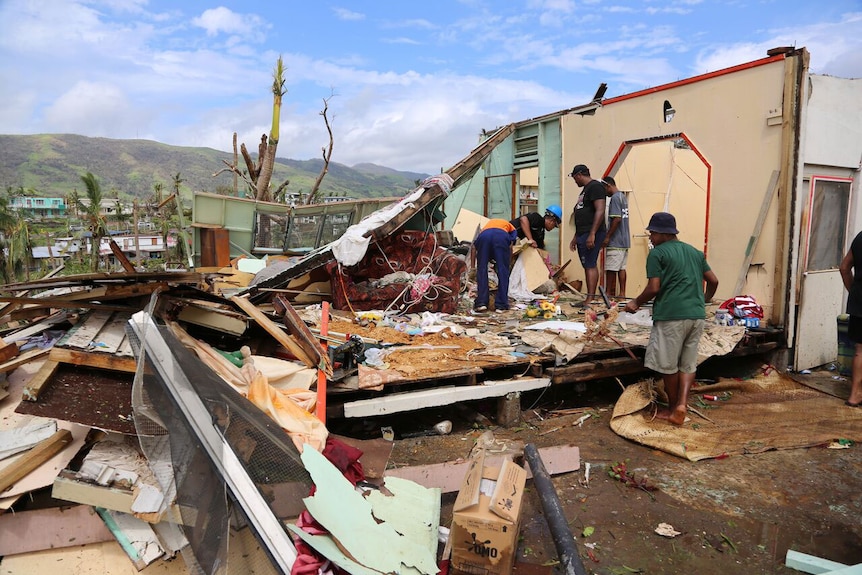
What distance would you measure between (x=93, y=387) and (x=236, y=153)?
526 inches

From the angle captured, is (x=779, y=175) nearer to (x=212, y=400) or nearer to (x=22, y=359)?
(x=212, y=400)

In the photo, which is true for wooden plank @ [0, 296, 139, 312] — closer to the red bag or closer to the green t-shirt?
the green t-shirt

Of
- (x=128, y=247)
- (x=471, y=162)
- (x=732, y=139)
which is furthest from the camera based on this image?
(x=128, y=247)

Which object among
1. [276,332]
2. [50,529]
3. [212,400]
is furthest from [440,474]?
[50,529]

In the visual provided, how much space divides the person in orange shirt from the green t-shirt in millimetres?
2573

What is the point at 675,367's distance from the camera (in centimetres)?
436

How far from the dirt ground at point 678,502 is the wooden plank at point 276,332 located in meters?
0.78

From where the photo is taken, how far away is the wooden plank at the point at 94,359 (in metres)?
3.29

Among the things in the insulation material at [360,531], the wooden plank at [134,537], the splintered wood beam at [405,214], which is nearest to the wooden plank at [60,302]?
the wooden plank at [134,537]

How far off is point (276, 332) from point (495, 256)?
10.8ft

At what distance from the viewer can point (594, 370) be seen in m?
4.98

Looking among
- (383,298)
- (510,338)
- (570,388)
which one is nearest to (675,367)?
(570,388)

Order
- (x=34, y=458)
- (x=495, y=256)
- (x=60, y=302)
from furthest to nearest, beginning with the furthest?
1. (x=495, y=256)
2. (x=60, y=302)
3. (x=34, y=458)

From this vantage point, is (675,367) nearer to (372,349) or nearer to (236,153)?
(372,349)
